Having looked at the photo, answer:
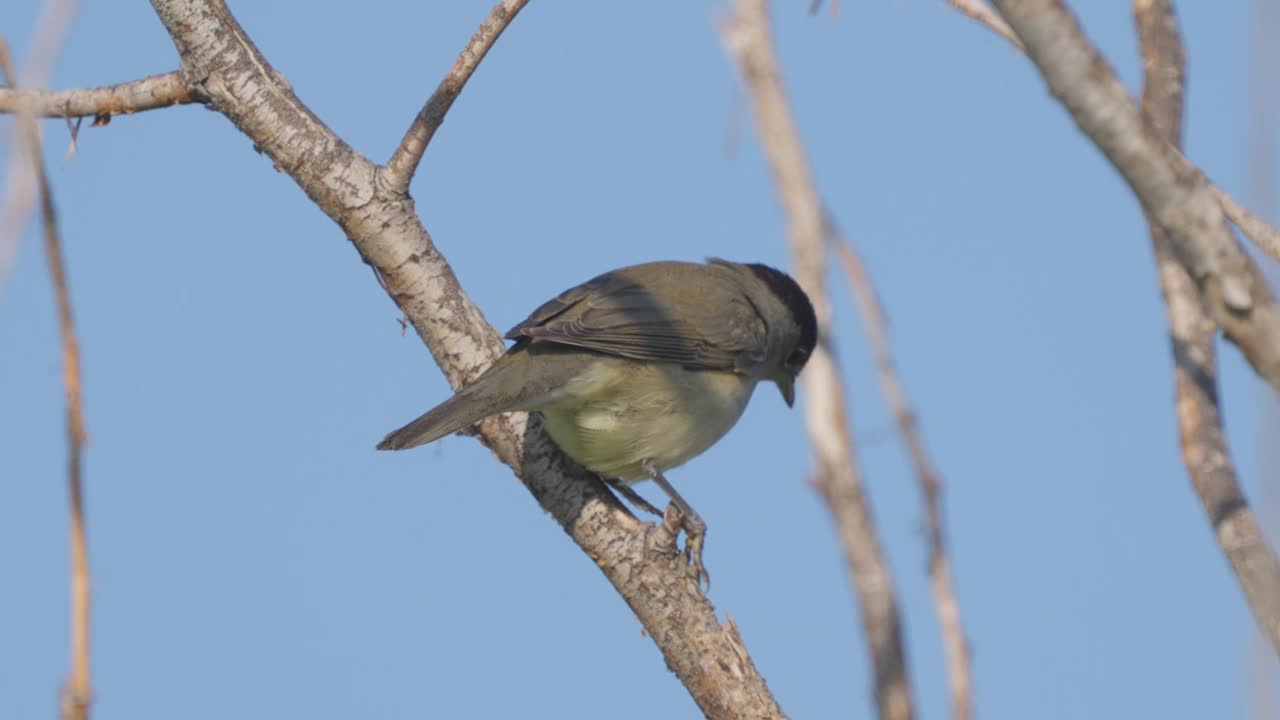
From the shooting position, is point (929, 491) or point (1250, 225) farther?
point (1250, 225)

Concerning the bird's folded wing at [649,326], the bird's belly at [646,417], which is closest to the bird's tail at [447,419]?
the bird's belly at [646,417]

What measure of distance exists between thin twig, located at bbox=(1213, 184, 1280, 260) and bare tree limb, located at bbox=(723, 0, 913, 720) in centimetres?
179

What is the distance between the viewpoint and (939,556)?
4.67 feet

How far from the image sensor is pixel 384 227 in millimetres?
4285

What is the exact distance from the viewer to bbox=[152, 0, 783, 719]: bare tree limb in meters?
4.07

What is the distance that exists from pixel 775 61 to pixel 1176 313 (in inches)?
76.9

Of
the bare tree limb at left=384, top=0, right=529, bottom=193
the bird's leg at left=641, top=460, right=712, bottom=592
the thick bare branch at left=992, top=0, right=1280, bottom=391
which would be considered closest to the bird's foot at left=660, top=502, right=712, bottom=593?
the bird's leg at left=641, top=460, right=712, bottom=592

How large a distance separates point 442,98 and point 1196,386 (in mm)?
2431

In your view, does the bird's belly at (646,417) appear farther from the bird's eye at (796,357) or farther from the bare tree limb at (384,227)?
the bird's eye at (796,357)

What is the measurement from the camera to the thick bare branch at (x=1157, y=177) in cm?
172

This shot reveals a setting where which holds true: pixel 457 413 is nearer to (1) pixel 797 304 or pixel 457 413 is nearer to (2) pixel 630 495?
(2) pixel 630 495

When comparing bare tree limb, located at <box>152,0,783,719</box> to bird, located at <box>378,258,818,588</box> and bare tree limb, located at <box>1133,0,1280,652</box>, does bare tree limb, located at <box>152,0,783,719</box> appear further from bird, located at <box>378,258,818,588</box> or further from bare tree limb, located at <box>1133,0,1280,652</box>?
bare tree limb, located at <box>1133,0,1280,652</box>

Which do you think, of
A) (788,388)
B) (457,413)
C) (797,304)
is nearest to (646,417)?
(457,413)

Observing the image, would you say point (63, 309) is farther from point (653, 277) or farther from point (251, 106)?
point (653, 277)
